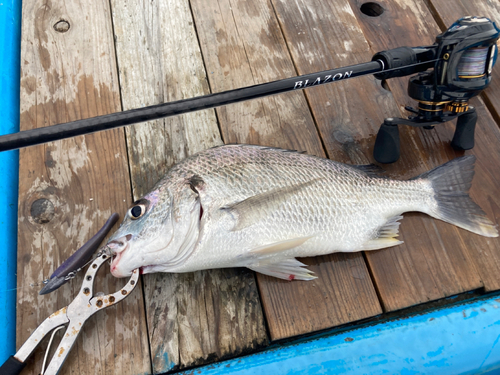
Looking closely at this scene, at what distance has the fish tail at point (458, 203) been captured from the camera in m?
1.74

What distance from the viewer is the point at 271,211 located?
158 centimetres

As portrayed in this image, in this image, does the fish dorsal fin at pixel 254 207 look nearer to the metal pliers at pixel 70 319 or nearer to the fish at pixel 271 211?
the fish at pixel 271 211

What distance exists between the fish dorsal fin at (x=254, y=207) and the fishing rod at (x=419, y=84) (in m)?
0.42

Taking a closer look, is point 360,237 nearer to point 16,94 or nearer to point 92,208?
point 92,208

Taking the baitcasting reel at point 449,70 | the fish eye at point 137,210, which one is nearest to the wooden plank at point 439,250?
the baitcasting reel at point 449,70

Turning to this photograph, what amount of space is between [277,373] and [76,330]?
827 millimetres

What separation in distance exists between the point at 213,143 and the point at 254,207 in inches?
24.6

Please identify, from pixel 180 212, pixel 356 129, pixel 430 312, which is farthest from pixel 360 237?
pixel 180 212

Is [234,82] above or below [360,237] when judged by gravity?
above

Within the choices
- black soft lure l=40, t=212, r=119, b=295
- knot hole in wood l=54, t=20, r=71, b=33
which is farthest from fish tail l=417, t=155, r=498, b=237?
knot hole in wood l=54, t=20, r=71, b=33

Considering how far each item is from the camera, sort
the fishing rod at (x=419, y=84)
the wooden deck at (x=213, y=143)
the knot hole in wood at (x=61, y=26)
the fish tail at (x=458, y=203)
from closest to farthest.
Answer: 1. the fishing rod at (x=419, y=84)
2. the wooden deck at (x=213, y=143)
3. the fish tail at (x=458, y=203)
4. the knot hole in wood at (x=61, y=26)

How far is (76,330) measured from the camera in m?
1.48

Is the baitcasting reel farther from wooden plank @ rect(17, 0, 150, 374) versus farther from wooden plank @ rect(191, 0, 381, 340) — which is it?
wooden plank @ rect(17, 0, 150, 374)

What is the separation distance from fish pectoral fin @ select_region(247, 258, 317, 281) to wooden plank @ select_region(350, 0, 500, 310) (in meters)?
0.34
